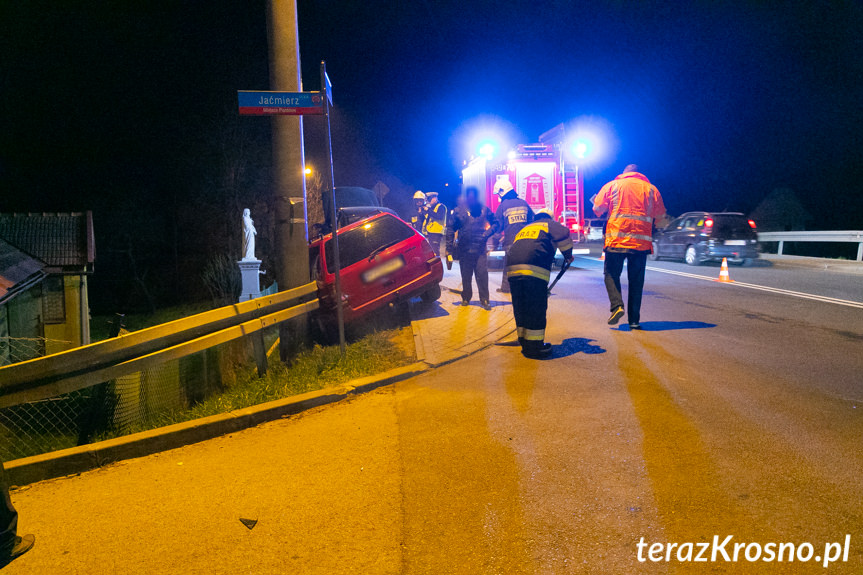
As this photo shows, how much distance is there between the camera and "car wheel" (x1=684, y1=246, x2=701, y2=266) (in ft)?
56.3

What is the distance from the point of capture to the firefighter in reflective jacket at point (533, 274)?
625cm

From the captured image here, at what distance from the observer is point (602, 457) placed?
3645 mm

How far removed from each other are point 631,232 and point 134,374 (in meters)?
6.07

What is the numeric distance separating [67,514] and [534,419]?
3.16m

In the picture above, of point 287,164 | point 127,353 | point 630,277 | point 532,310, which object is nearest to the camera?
point 127,353

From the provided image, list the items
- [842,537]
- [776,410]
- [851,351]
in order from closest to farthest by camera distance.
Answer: [842,537], [776,410], [851,351]

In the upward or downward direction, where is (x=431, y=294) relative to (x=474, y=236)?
downward

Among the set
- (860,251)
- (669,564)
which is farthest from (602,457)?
(860,251)

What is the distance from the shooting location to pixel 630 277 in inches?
289

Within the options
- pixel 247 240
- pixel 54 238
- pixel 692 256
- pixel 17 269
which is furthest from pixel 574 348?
pixel 54 238

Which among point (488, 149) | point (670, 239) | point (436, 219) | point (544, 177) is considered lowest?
point (670, 239)

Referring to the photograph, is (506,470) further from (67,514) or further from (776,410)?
(67,514)

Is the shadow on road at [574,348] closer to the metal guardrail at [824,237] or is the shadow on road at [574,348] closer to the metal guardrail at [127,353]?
the metal guardrail at [127,353]

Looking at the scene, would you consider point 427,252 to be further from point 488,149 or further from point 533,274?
point 488,149
